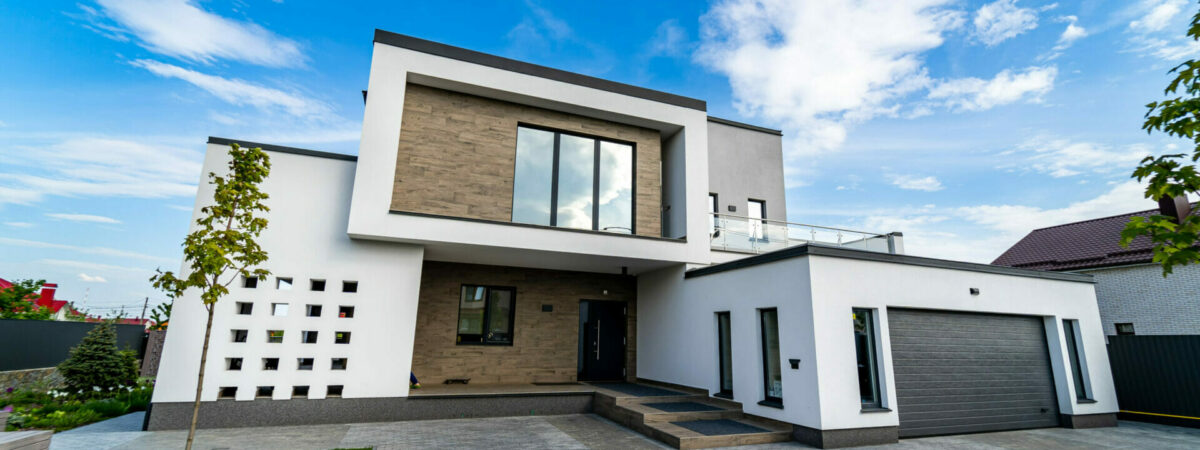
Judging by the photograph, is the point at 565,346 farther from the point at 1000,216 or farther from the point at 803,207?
the point at 1000,216

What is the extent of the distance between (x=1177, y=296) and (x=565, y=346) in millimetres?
13986

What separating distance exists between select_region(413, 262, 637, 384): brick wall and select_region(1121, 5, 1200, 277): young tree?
28.9ft

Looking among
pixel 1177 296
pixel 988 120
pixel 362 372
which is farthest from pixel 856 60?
pixel 362 372

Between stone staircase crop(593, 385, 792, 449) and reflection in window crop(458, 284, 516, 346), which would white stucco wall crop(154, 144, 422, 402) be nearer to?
reflection in window crop(458, 284, 516, 346)

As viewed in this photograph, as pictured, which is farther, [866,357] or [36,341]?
[36,341]

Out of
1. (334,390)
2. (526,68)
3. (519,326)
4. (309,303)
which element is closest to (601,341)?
(519,326)

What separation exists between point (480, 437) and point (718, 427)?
3.52 metres

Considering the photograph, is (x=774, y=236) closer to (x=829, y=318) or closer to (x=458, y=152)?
(x=829, y=318)

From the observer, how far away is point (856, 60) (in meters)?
10.4

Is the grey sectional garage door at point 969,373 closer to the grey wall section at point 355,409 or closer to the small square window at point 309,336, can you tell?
the grey wall section at point 355,409

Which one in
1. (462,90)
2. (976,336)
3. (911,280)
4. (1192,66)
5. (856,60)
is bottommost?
(976,336)

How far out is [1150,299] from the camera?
10.9 meters

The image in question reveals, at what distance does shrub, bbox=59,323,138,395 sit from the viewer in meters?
8.52

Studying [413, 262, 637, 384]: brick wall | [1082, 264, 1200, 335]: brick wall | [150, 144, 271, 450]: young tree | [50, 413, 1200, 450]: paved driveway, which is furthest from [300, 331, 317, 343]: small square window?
[1082, 264, 1200, 335]: brick wall
